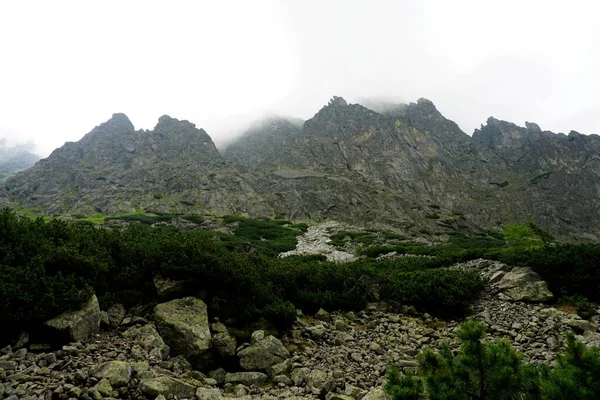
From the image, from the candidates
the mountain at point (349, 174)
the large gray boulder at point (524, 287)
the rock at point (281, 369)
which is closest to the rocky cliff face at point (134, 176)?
the mountain at point (349, 174)

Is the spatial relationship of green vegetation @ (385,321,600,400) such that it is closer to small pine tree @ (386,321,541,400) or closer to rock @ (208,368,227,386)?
small pine tree @ (386,321,541,400)

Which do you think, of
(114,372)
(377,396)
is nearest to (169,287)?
(114,372)

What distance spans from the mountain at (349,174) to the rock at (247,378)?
59.2 meters

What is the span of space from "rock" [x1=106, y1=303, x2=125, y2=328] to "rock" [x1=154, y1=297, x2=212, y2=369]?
0.82 meters

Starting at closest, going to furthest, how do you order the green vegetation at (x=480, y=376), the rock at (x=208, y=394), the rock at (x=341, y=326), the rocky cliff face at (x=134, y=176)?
1. the green vegetation at (x=480, y=376)
2. the rock at (x=208, y=394)
3. the rock at (x=341, y=326)
4. the rocky cliff face at (x=134, y=176)

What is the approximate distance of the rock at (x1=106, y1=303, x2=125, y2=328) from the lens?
26.9 feet

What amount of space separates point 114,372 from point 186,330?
2.12 metres

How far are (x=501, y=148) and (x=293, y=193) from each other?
118231 millimetres

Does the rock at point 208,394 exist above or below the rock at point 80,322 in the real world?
below

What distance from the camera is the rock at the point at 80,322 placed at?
22.8ft

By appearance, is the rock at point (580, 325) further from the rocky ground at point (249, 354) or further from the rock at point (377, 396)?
the rock at point (377, 396)

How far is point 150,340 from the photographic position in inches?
297

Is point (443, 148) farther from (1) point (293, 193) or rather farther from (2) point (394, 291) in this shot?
(2) point (394, 291)

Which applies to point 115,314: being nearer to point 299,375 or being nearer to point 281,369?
point 281,369
